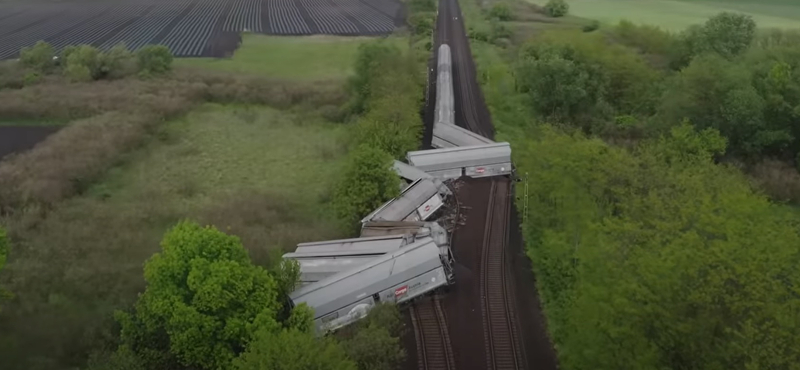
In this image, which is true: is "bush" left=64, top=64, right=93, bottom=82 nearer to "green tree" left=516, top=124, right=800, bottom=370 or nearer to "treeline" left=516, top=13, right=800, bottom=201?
"treeline" left=516, top=13, right=800, bottom=201

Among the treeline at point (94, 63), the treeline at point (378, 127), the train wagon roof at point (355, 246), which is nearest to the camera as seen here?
the train wagon roof at point (355, 246)

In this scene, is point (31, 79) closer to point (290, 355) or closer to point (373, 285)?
point (373, 285)

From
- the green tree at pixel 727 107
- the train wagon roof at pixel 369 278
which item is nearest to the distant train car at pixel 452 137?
the green tree at pixel 727 107

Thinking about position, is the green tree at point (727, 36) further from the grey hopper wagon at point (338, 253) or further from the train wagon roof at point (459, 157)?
the grey hopper wagon at point (338, 253)

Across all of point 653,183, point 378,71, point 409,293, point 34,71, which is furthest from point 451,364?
point 34,71

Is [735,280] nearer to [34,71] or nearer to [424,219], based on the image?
[424,219]

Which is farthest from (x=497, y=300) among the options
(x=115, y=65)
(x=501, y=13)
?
(x=501, y=13)

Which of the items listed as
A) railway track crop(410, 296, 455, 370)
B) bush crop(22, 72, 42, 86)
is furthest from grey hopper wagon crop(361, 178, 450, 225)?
bush crop(22, 72, 42, 86)

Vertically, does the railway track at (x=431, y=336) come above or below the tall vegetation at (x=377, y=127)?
below
